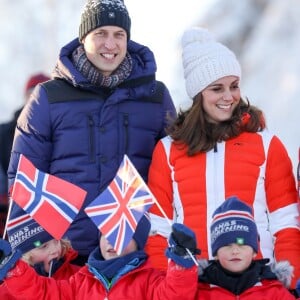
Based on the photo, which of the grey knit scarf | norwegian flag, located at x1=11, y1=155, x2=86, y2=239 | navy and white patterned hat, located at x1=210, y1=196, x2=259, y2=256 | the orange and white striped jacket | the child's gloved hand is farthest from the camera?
the grey knit scarf

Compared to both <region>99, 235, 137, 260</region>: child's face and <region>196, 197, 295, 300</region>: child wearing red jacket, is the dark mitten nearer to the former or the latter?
<region>99, 235, 137, 260</region>: child's face

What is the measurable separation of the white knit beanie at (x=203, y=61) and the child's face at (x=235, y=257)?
98 centimetres

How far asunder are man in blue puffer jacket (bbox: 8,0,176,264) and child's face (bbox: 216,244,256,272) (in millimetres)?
814

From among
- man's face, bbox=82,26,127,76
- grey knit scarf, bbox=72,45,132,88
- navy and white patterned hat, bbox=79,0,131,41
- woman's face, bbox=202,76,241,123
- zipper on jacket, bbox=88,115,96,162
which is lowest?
zipper on jacket, bbox=88,115,96,162

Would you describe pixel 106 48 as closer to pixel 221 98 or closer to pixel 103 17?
pixel 103 17

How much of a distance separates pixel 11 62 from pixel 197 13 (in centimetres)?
264

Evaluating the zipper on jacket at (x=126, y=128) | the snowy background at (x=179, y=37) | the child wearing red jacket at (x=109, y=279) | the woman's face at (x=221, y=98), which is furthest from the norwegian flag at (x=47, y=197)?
the snowy background at (x=179, y=37)

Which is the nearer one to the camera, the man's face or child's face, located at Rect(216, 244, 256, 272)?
child's face, located at Rect(216, 244, 256, 272)

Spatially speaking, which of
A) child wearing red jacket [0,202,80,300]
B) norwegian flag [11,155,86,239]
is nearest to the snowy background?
child wearing red jacket [0,202,80,300]

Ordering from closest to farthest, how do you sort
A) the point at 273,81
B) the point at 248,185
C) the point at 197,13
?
the point at 248,185, the point at 273,81, the point at 197,13

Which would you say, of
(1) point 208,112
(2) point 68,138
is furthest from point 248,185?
(2) point 68,138

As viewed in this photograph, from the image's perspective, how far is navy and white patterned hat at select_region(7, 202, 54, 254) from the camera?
6.27 meters

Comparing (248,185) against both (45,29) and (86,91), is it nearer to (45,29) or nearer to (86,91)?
(86,91)

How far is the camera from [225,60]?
6.52m
